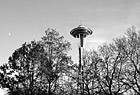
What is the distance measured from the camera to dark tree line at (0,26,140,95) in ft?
79.1

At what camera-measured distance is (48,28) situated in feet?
103

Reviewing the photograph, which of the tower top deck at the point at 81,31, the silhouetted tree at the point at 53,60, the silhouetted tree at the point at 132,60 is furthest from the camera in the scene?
the tower top deck at the point at 81,31

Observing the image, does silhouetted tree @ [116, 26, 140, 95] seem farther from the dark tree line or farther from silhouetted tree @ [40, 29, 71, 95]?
silhouetted tree @ [40, 29, 71, 95]

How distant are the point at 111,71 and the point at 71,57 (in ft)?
22.8

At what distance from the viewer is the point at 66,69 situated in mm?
28938

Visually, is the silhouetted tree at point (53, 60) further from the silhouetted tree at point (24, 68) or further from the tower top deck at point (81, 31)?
the tower top deck at point (81, 31)

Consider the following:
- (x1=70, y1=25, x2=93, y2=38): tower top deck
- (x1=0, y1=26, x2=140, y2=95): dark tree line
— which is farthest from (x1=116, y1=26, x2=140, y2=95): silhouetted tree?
(x1=70, y1=25, x2=93, y2=38): tower top deck

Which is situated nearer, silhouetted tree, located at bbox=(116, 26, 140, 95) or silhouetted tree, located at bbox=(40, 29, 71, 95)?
silhouetted tree, located at bbox=(116, 26, 140, 95)

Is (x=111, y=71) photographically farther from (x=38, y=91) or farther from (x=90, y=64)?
(x=38, y=91)

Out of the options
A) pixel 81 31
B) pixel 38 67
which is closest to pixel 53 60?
pixel 38 67

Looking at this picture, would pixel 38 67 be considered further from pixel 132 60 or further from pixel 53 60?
pixel 132 60

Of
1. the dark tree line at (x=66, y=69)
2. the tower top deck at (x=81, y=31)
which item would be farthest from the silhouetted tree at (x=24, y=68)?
the tower top deck at (x=81, y=31)

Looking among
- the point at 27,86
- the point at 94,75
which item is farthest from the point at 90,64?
the point at 27,86

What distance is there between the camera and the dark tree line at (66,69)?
2411 centimetres
